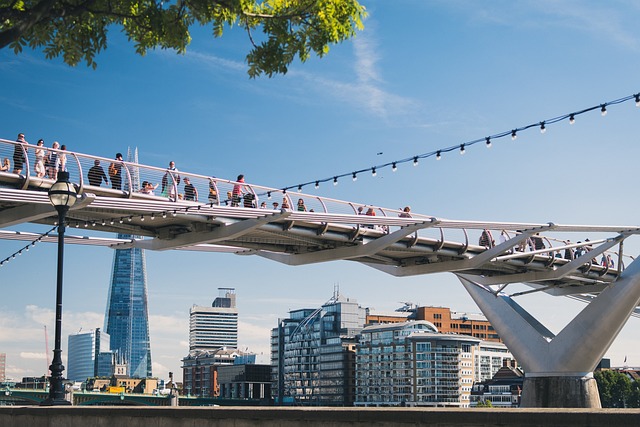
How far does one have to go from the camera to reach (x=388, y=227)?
38.7 m

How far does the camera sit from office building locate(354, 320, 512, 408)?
164 meters

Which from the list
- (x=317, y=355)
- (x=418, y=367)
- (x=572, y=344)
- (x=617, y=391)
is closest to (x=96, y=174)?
(x=572, y=344)

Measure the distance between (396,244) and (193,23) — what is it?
28.7m

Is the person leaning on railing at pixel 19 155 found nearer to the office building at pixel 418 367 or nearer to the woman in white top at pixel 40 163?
the woman in white top at pixel 40 163

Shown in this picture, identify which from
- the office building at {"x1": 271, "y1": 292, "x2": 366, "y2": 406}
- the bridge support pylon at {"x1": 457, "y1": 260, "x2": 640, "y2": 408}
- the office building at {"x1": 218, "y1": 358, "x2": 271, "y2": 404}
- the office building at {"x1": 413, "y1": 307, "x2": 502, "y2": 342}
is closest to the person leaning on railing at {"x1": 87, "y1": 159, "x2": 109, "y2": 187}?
the bridge support pylon at {"x1": 457, "y1": 260, "x2": 640, "y2": 408}

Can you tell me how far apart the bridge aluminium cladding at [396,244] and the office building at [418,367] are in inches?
4467

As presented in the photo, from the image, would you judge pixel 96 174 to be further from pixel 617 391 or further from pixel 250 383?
pixel 250 383

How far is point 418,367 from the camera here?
165250 mm

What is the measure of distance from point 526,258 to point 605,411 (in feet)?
122

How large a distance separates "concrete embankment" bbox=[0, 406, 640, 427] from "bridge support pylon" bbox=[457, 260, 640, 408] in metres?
31.1

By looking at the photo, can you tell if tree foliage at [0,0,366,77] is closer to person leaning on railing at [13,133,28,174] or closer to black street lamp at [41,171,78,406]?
black street lamp at [41,171,78,406]

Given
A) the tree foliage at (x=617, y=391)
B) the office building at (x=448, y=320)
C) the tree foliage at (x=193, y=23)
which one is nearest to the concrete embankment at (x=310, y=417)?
the tree foliage at (x=193, y=23)

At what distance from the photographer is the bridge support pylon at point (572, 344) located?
42.1m

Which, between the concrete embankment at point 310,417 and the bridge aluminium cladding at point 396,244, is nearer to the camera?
the concrete embankment at point 310,417
